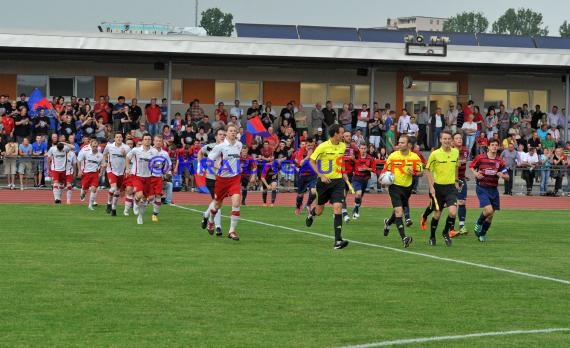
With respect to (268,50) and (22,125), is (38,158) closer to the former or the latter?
(22,125)

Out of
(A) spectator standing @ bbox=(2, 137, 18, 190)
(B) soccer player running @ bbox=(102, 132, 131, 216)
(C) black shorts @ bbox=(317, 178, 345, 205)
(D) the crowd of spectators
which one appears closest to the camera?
(C) black shorts @ bbox=(317, 178, 345, 205)

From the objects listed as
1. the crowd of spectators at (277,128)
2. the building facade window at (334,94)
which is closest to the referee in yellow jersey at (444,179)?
the crowd of spectators at (277,128)

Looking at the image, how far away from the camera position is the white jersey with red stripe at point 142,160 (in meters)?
23.3

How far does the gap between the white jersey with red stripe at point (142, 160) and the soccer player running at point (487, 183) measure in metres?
7.21

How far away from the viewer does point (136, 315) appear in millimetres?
10445

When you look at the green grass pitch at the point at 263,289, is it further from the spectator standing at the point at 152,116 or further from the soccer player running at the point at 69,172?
the spectator standing at the point at 152,116

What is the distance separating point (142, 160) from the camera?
23.4 metres

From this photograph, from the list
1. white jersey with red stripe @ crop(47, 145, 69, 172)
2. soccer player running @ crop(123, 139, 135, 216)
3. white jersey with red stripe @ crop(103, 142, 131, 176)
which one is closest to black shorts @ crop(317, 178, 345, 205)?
soccer player running @ crop(123, 139, 135, 216)

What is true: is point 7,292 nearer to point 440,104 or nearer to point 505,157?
point 505,157

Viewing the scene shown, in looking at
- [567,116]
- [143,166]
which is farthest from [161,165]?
[567,116]

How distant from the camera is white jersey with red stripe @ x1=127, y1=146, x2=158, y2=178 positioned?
76.4 feet

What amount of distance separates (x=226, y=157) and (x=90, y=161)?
9331 millimetres

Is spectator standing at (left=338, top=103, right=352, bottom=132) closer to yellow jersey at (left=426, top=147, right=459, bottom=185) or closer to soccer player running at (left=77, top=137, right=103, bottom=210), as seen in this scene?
soccer player running at (left=77, top=137, right=103, bottom=210)

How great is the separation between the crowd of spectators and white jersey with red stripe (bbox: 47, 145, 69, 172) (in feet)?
6.71
